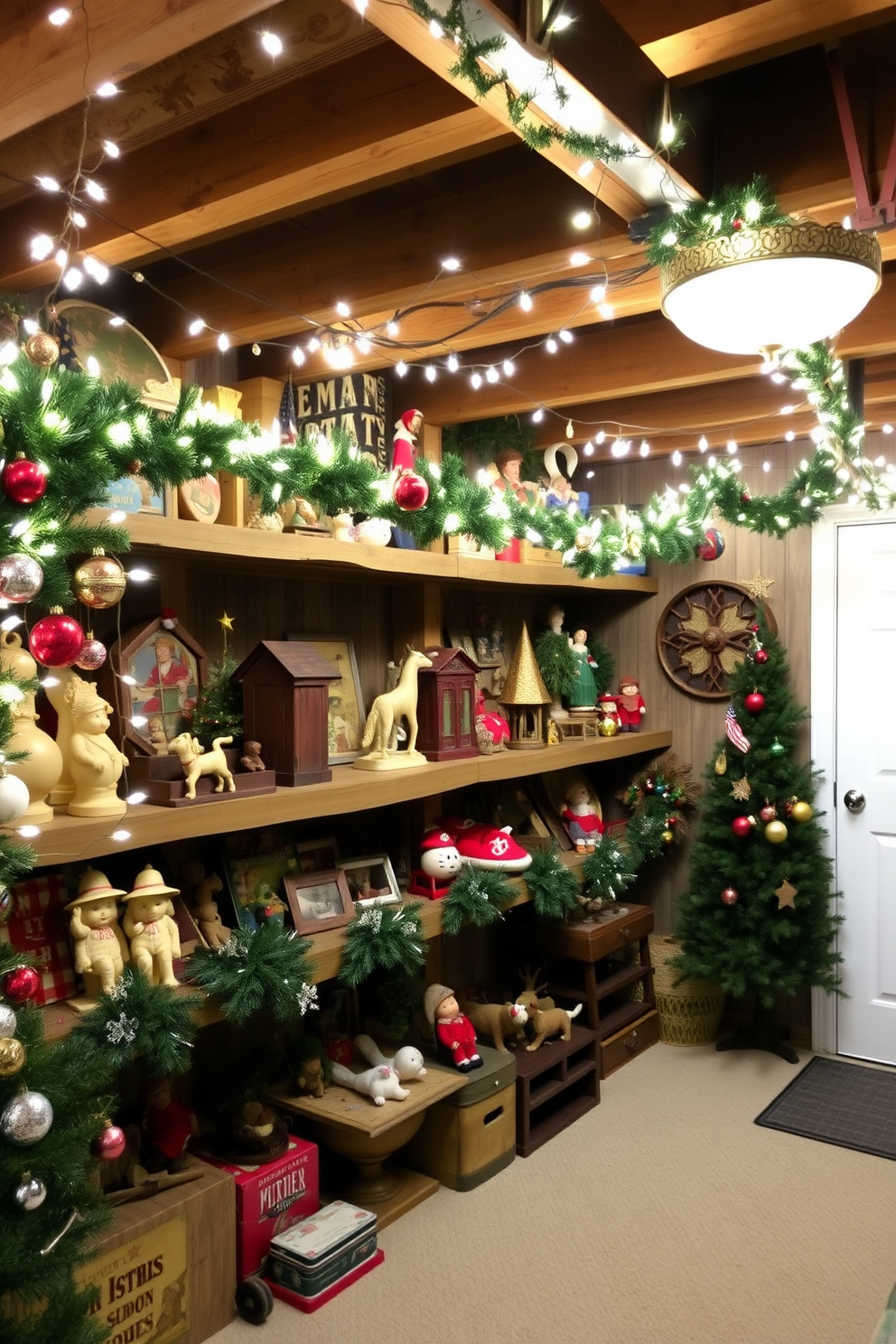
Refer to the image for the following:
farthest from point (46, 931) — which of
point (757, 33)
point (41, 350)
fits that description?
point (757, 33)

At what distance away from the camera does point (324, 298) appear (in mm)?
2385

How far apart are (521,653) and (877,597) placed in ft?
4.44

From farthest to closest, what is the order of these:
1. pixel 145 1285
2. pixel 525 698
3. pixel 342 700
Answer: 1. pixel 525 698
2. pixel 342 700
3. pixel 145 1285

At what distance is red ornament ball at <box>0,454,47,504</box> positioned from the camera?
4.60 ft

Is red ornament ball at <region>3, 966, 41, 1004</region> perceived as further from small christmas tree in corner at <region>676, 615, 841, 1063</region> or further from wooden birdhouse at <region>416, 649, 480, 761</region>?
small christmas tree in corner at <region>676, 615, 841, 1063</region>

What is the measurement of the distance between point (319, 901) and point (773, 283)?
1.81 m

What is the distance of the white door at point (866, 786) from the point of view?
3.78 metres

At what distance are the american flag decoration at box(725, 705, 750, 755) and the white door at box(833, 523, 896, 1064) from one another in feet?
1.31

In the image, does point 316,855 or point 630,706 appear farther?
point 630,706

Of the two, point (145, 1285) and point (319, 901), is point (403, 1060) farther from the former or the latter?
point (145, 1285)

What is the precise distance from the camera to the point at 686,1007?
3.86 metres

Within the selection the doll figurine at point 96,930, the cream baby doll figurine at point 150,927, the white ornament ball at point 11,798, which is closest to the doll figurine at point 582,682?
the cream baby doll figurine at point 150,927

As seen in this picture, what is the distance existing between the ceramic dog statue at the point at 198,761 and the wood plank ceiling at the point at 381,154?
36.6 inches

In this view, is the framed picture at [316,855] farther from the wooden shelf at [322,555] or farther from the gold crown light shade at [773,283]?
the gold crown light shade at [773,283]
